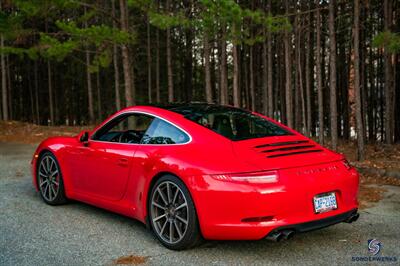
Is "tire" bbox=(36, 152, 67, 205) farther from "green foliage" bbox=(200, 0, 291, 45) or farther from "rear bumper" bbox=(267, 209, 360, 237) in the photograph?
"green foliage" bbox=(200, 0, 291, 45)

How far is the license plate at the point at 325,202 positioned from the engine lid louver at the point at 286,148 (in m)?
0.48

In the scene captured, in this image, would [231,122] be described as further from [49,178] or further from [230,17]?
[230,17]

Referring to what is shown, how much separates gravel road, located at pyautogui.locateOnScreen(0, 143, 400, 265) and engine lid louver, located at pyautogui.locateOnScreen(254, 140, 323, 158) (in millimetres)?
927

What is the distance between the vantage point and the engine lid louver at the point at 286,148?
161 inches

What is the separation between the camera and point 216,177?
3.88 m

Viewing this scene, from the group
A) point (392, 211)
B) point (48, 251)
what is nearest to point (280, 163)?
point (48, 251)

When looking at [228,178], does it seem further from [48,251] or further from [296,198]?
[48,251]

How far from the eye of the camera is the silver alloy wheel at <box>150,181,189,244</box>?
4176 mm

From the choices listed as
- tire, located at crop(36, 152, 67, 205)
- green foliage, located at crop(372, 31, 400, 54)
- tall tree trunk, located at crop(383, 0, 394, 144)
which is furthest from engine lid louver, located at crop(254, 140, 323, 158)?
tall tree trunk, located at crop(383, 0, 394, 144)

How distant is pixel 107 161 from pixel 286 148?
6.76ft

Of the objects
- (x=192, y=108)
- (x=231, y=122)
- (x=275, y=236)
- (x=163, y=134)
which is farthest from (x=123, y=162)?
(x=275, y=236)

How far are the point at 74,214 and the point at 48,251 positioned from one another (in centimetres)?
141

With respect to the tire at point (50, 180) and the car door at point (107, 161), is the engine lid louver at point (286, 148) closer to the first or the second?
the car door at point (107, 161)

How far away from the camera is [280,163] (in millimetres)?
3912
